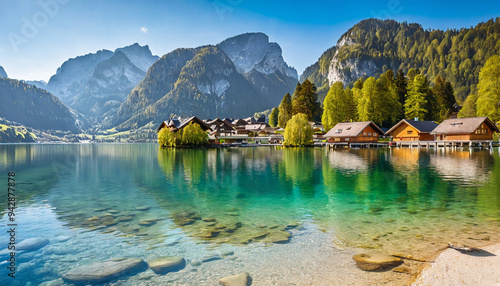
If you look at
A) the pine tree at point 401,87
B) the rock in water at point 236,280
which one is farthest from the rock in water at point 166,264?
the pine tree at point 401,87

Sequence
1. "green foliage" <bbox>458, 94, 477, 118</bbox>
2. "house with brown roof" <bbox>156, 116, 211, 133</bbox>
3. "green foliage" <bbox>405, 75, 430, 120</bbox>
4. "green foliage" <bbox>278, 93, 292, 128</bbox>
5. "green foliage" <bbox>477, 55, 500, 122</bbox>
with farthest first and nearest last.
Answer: "green foliage" <bbox>278, 93, 292, 128</bbox>, "house with brown roof" <bbox>156, 116, 211, 133</bbox>, "green foliage" <bbox>458, 94, 477, 118</bbox>, "green foliage" <bbox>405, 75, 430, 120</bbox>, "green foliage" <bbox>477, 55, 500, 122</bbox>

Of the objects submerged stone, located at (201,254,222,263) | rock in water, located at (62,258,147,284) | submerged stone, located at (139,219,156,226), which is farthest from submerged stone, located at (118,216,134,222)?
submerged stone, located at (201,254,222,263)

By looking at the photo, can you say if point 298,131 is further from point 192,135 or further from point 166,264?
point 166,264

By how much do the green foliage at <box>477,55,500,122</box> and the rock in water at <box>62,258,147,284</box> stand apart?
79.2 meters

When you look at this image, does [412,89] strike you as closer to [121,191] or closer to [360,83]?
[360,83]

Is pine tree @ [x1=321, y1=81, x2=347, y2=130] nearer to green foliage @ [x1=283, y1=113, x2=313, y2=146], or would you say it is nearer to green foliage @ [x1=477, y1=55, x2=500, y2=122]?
green foliage @ [x1=283, y1=113, x2=313, y2=146]

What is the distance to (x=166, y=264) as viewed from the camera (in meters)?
8.30

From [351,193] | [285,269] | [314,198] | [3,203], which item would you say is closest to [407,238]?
[285,269]

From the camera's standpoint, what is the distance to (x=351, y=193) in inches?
739

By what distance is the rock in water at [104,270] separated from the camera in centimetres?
749

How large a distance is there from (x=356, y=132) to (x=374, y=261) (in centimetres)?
7268

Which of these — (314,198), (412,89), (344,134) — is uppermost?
(412,89)

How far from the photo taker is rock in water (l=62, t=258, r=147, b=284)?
24.6 feet

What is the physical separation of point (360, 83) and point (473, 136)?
152 ft
